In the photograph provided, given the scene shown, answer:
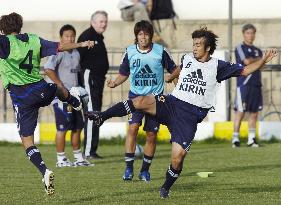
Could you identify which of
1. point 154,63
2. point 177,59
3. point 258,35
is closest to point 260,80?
point 177,59

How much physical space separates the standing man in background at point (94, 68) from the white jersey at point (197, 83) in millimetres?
5579

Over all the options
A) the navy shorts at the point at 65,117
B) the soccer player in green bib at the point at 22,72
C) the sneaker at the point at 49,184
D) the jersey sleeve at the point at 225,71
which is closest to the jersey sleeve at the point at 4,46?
the soccer player in green bib at the point at 22,72

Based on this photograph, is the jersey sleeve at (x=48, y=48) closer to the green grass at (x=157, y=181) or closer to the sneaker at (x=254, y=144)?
the green grass at (x=157, y=181)

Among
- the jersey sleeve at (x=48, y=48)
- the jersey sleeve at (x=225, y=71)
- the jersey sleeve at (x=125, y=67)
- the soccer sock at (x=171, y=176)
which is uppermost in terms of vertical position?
the jersey sleeve at (x=48, y=48)

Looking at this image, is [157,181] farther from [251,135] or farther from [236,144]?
[251,135]

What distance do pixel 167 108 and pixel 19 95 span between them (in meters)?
1.64

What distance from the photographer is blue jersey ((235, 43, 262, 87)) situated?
20.5m

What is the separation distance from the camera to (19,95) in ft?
42.2

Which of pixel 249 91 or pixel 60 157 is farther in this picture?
pixel 249 91

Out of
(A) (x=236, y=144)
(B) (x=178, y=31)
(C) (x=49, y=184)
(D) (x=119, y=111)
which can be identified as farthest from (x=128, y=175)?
(B) (x=178, y=31)

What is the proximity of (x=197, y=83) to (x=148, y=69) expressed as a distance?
2206 millimetres

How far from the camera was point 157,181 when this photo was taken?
14.5m

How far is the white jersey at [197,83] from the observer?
41.7ft

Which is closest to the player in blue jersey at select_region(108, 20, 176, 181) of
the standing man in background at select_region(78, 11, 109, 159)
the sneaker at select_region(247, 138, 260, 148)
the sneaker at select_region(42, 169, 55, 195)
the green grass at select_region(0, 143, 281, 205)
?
the green grass at select_region(0, 143, 281, 205)
